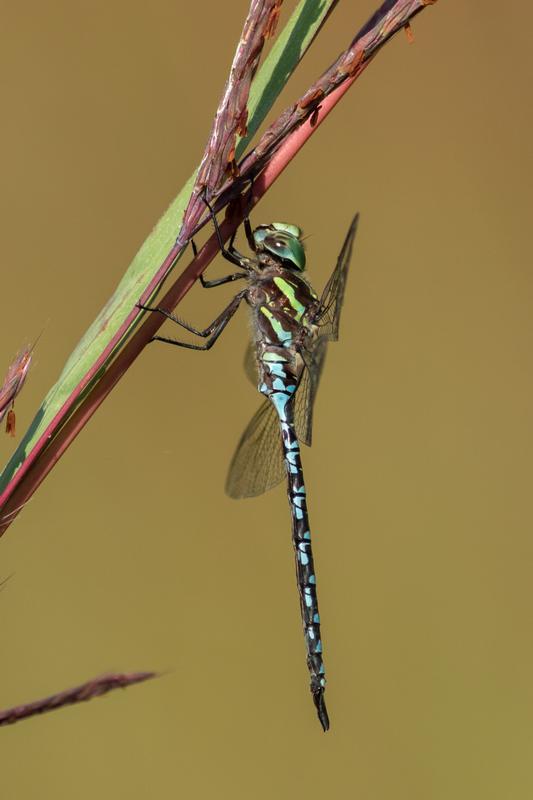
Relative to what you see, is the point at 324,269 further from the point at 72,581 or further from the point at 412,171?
the point at 72,581

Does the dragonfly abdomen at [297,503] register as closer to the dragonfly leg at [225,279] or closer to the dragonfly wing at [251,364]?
the dragonfly wing at [251,364]

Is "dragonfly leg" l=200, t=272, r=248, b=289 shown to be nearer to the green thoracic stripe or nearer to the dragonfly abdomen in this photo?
the green thoracic stripe

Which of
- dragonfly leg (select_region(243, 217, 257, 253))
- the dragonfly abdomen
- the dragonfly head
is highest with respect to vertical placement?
the dragonfly head

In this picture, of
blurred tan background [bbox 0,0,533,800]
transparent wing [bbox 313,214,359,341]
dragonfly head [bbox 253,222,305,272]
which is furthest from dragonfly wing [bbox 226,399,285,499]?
blurred tan background [bbox 0,0,533,800]

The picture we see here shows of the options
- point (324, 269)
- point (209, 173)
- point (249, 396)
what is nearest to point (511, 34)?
point (324, 269)

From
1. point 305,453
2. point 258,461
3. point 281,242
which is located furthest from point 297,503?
point 305,453

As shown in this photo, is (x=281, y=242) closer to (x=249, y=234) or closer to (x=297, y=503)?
(x=249, y=234)
